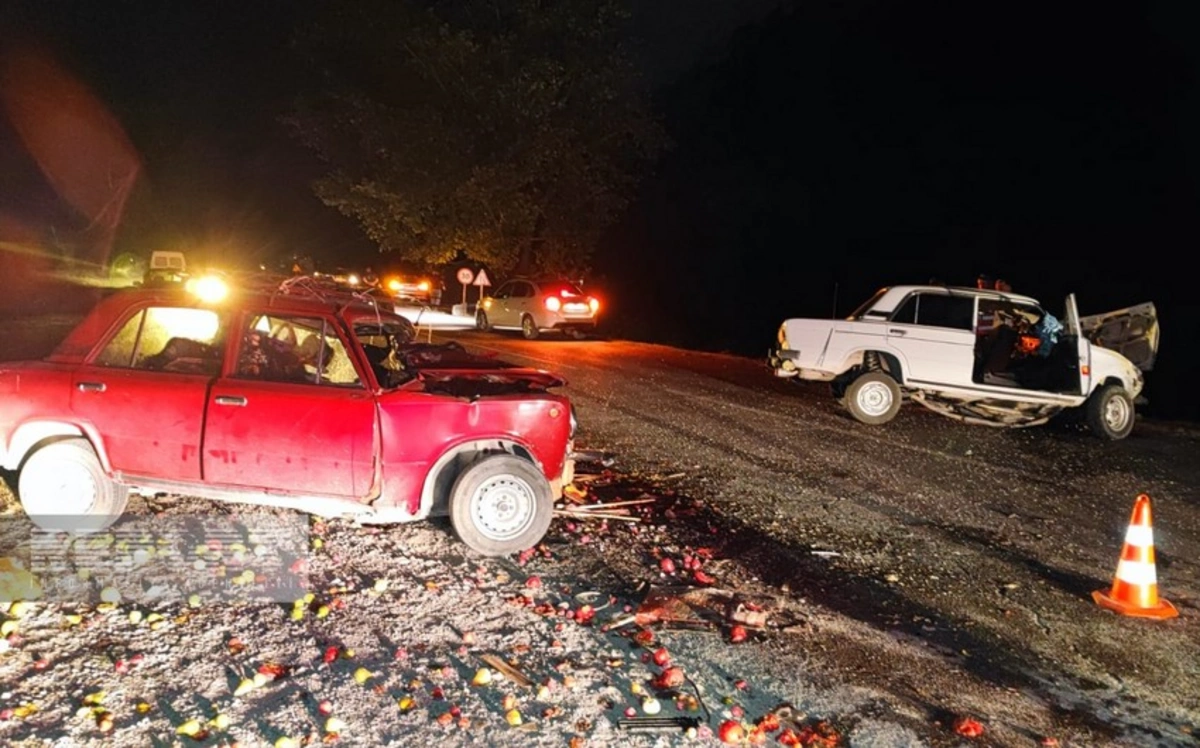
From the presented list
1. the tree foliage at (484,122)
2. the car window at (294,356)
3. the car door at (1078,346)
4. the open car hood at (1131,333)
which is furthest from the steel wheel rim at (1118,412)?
the tree foliage at (484,122)

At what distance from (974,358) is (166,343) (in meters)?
9.81

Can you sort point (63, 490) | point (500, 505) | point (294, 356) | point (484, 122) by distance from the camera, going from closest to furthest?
point (63, 490) < point (500, 505) < point (294, 356) < point (484, 122)


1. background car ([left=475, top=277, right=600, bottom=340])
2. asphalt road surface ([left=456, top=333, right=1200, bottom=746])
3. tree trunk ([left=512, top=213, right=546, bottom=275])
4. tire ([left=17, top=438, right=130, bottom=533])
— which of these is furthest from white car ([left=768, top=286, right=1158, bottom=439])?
tree trunk ([left=512, top=213, right=546, bottom=275])

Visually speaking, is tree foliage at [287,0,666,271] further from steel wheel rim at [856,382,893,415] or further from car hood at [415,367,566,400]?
car hood at [415,367,566,400]

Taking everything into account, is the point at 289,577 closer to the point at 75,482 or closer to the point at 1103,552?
the point at 75,482

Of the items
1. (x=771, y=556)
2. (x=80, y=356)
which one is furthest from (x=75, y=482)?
(x=771, y=556)

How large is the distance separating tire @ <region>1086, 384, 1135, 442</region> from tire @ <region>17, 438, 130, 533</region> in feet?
38.1

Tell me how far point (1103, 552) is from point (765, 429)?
15.8 feet

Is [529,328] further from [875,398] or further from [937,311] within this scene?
[937,311]

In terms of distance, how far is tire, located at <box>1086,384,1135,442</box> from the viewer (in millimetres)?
11695

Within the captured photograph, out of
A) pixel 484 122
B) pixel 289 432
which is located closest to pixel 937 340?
pixel 289 432

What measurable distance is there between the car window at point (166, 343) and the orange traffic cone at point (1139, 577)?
6063mm

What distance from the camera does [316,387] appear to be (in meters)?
5.55

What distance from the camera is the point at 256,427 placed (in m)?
5.50
